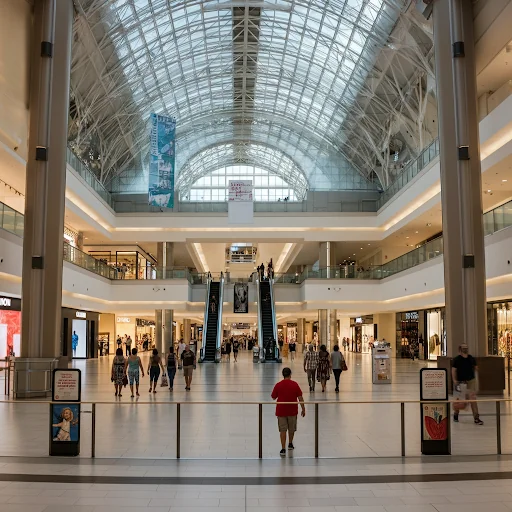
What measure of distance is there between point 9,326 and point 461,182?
22.6 meters

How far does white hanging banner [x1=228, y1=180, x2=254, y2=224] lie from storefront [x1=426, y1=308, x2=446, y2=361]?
13.1 metres

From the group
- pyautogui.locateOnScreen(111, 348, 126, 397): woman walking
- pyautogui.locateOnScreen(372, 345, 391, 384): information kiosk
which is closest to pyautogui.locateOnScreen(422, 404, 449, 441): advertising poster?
pyautogui.locateOnScreen(111, 348, 126, 397): woman walking

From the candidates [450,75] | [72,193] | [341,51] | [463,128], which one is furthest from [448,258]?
[341,51]

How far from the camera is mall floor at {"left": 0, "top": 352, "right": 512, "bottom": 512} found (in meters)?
7.62

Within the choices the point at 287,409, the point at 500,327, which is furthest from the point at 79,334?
the point at 287,409

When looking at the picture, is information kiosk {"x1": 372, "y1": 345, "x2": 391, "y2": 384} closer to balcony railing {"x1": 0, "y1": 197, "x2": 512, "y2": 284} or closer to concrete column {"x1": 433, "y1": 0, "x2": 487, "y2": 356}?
concrete column {"x1": 433, "y1": 0, "x2": 487, "y2": 356}

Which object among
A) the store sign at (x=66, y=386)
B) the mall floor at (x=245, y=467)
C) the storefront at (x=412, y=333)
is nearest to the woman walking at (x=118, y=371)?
the mall floor at (x=245, y=467)

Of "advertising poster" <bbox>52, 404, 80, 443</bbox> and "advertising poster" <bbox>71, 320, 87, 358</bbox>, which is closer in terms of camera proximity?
"advertising poster" <bbox>52, 404, 80, 443</bbox>

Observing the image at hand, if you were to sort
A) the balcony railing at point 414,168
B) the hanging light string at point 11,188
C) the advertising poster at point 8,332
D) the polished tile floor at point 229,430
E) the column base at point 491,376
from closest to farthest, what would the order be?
the polished tile floor at point 229,430
the column base at point 491,376
the advertising poster at point 8,332
the hanging light string at point 11,188
the balcony railing at point 414,168

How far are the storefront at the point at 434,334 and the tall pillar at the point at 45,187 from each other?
84.9 ft

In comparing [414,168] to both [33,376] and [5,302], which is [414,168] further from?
[33,376]

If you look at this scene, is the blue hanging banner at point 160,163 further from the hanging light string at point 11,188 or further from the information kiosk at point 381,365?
the information kiosk at point 381,365

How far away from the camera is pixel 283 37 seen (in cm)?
4738

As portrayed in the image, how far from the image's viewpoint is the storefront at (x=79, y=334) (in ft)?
139
